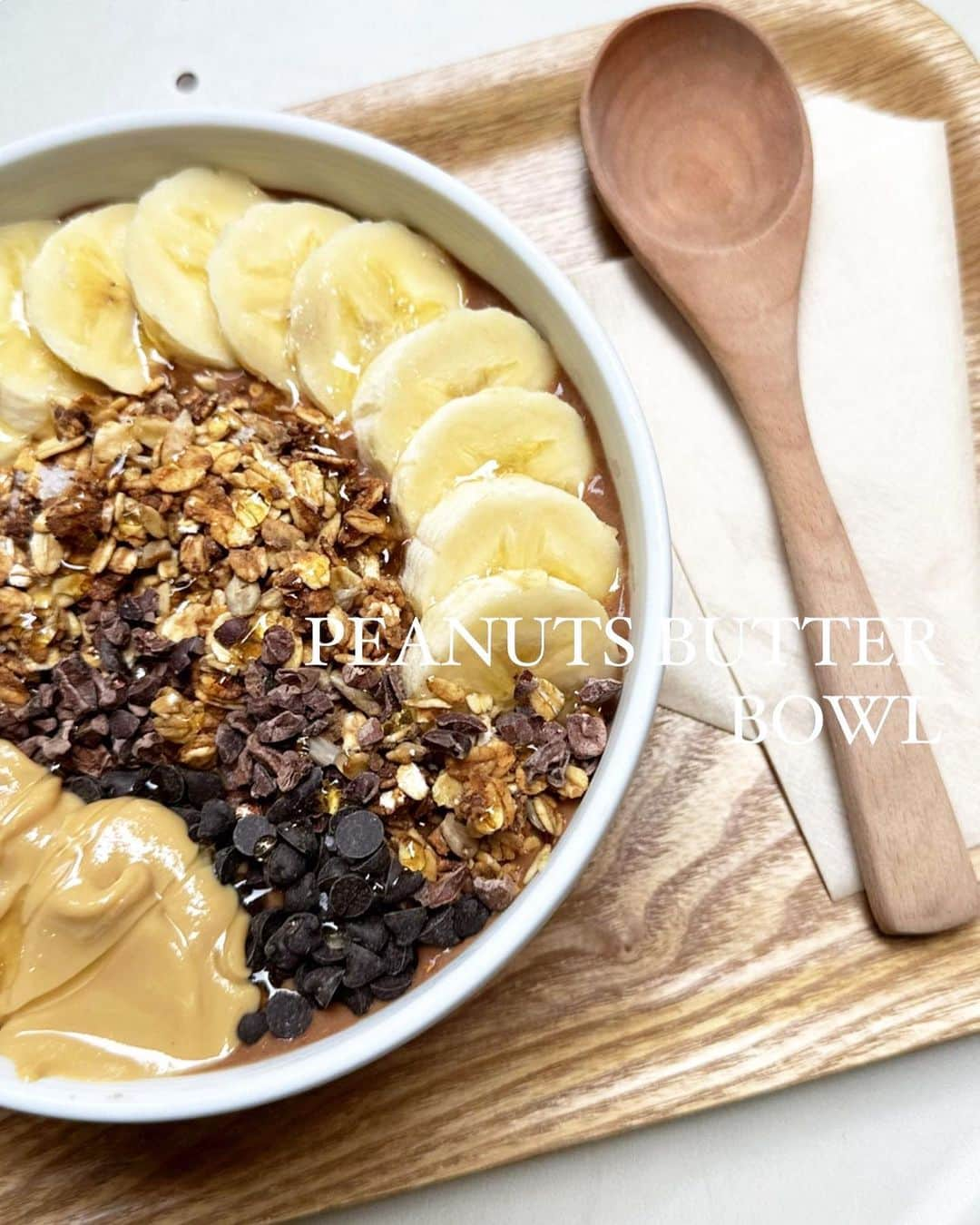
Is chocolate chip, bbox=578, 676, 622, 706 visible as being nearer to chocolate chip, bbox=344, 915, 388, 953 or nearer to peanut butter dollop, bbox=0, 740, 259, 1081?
chocolate chip, bbox=344, 915, 388, 953

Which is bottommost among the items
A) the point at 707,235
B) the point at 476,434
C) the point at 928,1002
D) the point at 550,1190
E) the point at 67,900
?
the point at 550,1190

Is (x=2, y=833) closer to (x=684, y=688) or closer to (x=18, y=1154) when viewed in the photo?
(x=18, y=1154)

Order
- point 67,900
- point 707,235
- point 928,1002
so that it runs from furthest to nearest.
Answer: point 707,235, point 928,1002, point 67,900

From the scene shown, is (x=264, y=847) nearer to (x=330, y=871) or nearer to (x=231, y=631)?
(x=330, y=871)

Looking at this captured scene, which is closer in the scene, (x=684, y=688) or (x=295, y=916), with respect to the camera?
(x=295, y=916)

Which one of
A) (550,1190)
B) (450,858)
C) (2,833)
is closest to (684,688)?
(450,858)

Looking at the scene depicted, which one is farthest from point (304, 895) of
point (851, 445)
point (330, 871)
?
point (851, 445)
